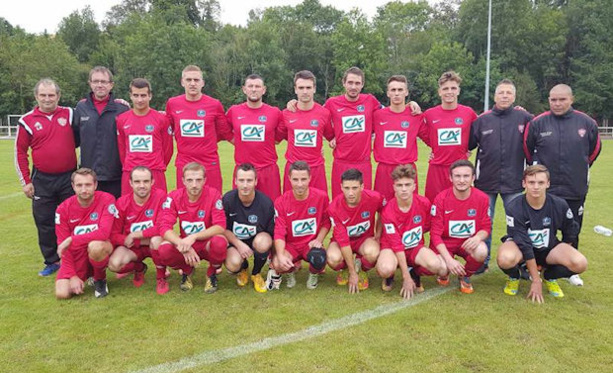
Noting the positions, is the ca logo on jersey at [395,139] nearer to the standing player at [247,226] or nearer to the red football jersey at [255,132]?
the red football jersey at [255,132]

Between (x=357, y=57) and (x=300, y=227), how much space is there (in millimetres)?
44222

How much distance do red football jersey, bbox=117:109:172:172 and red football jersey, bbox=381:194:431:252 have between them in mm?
2474

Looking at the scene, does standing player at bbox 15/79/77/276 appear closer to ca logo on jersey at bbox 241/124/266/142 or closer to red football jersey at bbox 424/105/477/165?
ca logo on jersey at bbox 241/124/266/142

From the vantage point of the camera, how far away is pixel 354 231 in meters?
4.57

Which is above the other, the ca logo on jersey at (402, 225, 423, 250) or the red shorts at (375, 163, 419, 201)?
the red shorts at (375, 163, 419, 201)

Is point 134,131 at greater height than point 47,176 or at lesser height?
greater

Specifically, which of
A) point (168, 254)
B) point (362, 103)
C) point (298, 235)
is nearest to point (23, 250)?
point (168, 254)

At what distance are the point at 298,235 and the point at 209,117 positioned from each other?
5.64 ft

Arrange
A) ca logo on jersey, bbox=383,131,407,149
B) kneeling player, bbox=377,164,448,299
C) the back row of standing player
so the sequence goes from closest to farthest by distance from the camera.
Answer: kneeling player, bbox=377,164,448,299 → the back row of standing player → ca logo on jersey, bbox=383,131,407,149

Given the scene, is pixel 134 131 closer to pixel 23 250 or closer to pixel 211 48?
pixel 23 250

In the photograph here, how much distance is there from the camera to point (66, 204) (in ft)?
14.3

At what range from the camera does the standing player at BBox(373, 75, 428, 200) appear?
5090mm

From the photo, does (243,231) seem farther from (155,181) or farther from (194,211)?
(155,181)

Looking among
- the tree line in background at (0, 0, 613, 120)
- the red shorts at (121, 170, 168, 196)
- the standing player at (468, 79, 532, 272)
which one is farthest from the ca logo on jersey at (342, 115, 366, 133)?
the tree line in background at (0, 0, 613, 120)
